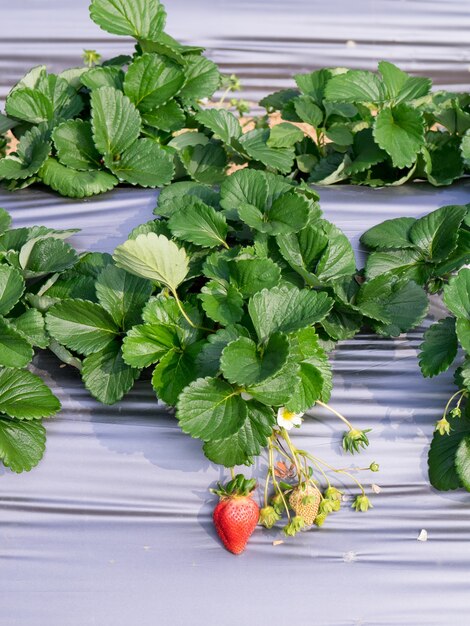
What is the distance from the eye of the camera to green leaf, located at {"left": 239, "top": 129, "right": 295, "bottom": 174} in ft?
5.61

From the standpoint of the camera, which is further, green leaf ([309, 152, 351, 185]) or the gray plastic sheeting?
green leaf ([309, 152, 351, 185])

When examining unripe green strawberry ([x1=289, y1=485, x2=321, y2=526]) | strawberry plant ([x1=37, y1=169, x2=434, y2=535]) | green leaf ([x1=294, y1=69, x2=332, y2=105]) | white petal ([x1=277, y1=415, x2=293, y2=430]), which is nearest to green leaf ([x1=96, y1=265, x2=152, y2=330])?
strawberry plant ([x1=37, y1=169, x2=434, y2=535])

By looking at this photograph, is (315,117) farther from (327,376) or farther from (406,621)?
(406,621)

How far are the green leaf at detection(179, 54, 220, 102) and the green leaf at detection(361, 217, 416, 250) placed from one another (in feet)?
1.73

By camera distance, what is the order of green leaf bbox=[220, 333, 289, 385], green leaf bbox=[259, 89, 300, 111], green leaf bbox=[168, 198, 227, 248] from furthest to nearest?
green leaf bbox=[259, 89, 300, 111] → green leaf bbox=[168, 198, 227, 248] → green leaf bbox=[220, 333, 289, 385]

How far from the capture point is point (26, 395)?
1.45 m

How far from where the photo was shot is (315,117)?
71.7 inches

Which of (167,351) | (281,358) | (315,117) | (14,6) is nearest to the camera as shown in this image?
(281,358)

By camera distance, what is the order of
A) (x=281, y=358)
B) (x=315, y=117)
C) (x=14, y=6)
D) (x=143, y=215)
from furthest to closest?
(x=14, y=6), (x=315, y=117), (x=143, y=215), (x=281, y=358)

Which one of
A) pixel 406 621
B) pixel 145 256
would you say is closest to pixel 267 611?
pixel 406 621

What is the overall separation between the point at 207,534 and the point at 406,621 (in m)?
0.35

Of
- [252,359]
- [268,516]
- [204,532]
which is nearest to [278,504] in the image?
[268,516]

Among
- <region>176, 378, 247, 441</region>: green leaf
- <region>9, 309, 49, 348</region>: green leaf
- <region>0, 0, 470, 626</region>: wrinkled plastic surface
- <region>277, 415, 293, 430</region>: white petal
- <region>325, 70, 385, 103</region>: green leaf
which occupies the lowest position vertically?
<region>0, 0, 470, 626</region>: wrinkled plastic surface

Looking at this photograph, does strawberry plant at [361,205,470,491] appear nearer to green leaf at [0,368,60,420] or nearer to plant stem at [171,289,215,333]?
plant stem at [171,289,215,333]
